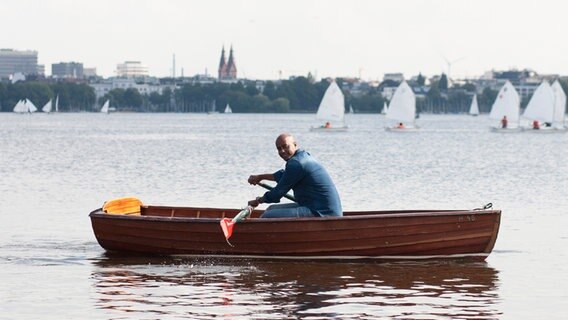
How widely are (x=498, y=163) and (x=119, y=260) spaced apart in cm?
5191

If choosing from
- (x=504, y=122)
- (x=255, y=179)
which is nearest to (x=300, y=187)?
(x=255, y=179)

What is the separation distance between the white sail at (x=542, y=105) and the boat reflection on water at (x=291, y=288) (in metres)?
101

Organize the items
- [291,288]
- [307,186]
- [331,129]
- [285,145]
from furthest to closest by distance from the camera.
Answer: [331,129] < [307,186] < [285,145] < [291,288]

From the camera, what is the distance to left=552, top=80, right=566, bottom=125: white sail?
130 m

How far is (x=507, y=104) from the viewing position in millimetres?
139250

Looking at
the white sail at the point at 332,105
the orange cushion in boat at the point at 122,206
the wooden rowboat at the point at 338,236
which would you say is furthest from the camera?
the white sail at the point at 332,105

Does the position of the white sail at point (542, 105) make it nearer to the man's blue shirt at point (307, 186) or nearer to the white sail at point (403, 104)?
the white sail at point (403, 104)

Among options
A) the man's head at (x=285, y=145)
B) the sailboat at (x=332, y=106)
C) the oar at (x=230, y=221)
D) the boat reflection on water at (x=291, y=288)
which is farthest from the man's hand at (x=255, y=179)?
the sailboat at (x=332, y=106)

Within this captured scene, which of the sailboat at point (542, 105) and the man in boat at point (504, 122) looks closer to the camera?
the sailboat at point (542, 105)

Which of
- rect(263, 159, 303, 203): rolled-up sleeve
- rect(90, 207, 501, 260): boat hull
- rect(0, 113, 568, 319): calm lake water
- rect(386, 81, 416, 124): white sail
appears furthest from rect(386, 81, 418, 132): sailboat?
rect(263, 159, 303, 203): rolled-up sleeve

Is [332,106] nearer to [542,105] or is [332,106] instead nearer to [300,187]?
[542,105]

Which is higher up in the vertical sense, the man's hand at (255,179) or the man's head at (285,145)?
the man's head at (285,145)

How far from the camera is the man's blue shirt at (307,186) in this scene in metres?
23.9

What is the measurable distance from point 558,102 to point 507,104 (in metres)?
8.13
